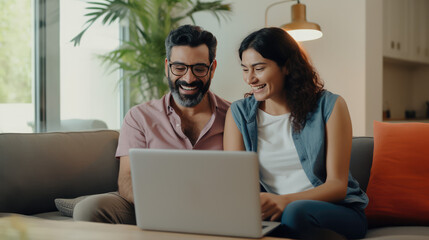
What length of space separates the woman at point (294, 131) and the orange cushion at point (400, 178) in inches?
8.0

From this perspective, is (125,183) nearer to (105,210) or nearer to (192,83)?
Result: (105,210)

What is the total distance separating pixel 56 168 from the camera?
1923mm

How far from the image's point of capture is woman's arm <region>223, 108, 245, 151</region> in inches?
67.3

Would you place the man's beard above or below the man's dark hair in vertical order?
below

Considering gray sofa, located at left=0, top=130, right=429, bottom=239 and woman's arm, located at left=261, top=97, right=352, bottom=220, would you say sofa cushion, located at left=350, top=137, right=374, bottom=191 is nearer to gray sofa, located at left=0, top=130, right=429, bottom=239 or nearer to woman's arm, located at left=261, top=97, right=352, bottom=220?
gray sofa, located at left=0, top=130, right=429, bottom=239

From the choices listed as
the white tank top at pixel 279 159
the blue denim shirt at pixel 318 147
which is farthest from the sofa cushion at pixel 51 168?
the blue denim shirt at pixel 318 147

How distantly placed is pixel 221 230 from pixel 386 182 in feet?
3.29

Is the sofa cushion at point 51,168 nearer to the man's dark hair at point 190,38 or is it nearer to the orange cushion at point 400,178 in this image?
the man's dark hair at point 190,38

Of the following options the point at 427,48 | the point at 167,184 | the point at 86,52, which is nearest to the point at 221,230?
the point at 167,184

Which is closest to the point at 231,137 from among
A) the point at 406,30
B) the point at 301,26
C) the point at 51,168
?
the point at 51,168

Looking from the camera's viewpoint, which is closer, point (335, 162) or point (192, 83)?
point (335, 162)

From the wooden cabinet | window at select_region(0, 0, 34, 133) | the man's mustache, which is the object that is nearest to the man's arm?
the man's mustache

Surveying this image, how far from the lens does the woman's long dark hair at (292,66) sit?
161 cm

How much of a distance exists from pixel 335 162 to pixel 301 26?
182 centimetres
